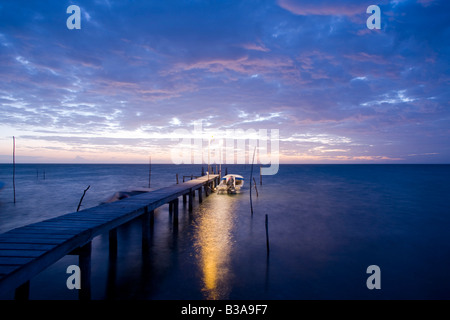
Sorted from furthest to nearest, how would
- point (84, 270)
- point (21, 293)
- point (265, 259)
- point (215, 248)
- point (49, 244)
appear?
point (215, 248) < point (265, 259) < point (84, 270) < point (21, 293) < point (49, 244)

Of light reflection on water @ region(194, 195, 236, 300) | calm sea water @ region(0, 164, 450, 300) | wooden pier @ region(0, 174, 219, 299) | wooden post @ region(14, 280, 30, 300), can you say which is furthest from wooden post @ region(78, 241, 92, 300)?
light reflection on water @ region(194, 195, 236, 300)

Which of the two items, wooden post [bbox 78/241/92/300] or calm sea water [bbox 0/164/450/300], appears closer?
wooden post [bbox 78/241/92/300]

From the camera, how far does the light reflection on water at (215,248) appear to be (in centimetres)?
866

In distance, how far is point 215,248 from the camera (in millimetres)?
12648

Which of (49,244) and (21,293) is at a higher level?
(49,244)

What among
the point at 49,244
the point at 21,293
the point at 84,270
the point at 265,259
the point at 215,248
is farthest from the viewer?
the point at 215,248

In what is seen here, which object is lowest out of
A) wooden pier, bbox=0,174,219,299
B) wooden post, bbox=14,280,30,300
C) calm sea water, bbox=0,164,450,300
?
calm sea water, bbox=0,164,450,300

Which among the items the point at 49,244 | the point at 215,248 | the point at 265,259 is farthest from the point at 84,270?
the point at 265,259

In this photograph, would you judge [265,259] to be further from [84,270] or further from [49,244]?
[49,244]

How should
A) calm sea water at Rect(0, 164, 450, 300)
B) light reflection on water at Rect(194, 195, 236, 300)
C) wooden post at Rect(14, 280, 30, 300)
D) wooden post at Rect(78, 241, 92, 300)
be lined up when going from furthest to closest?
light reflection on water at Rect(194, 195, 236, 300) < calm sea water at Rect(0, 164, 450, 300) < wooden post at Rect(78, 241, 92, 300) < wooden post at Rect(14, 280, 30, 300)

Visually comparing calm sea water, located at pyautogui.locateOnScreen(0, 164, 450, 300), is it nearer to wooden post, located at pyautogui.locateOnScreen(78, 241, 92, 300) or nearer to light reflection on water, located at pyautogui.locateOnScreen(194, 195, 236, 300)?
light reflection on water, located at pyautogui.locateOnScreen(194, 195, 236, 300)

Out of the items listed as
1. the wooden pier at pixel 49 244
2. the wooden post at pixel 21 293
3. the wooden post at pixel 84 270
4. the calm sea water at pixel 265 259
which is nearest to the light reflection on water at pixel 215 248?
the calm sea water at pixel 265 259

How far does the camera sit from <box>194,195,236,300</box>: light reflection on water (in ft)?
28.4
